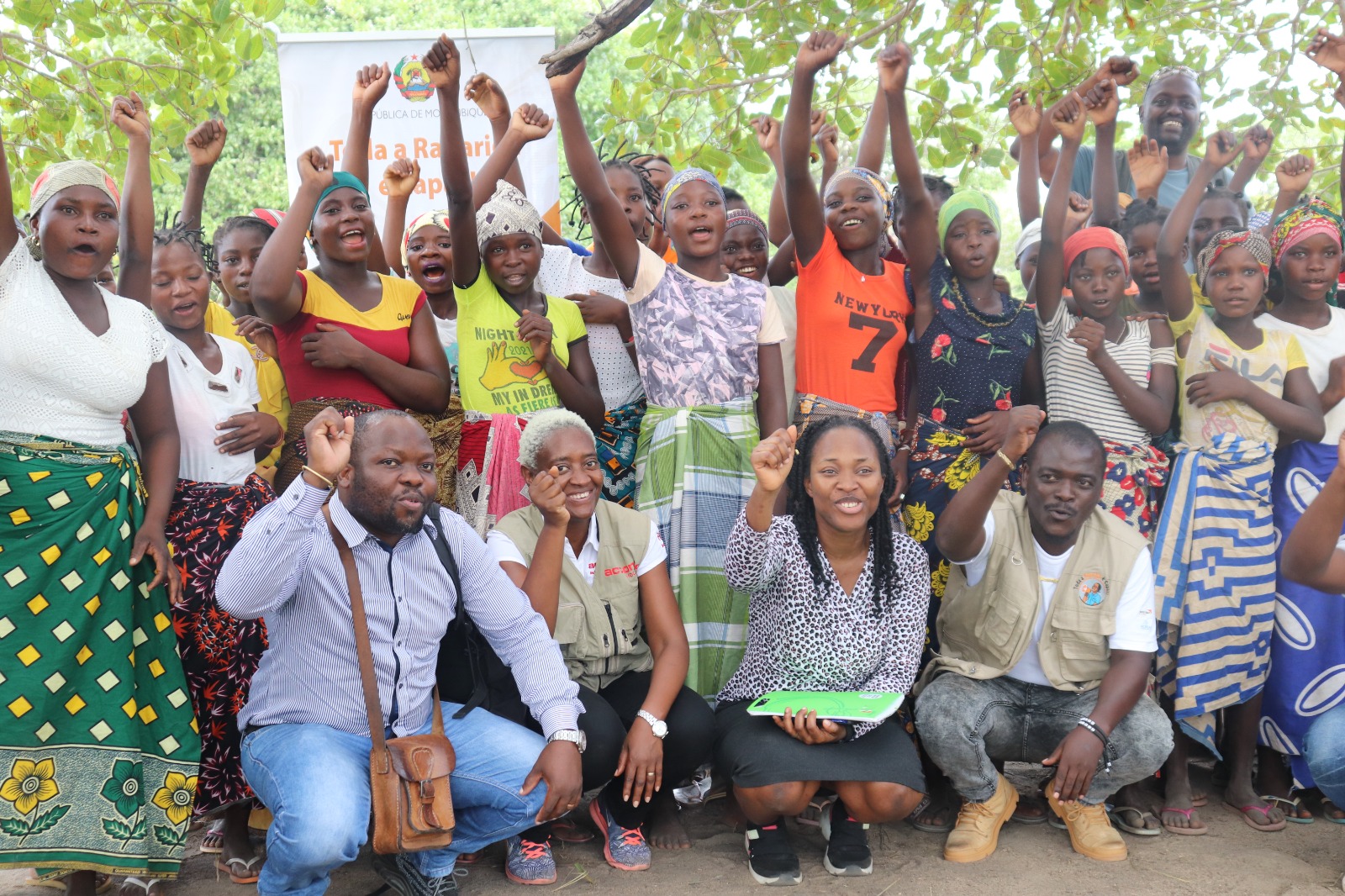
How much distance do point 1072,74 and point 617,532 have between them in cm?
357

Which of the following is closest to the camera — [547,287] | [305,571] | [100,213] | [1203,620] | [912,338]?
[305,571]

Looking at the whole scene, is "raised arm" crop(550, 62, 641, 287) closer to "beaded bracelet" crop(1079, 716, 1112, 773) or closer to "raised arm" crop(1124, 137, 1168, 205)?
"beaded bracelet" crop(1079, 716, 1112, 773)

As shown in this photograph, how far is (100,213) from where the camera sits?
3.34 m

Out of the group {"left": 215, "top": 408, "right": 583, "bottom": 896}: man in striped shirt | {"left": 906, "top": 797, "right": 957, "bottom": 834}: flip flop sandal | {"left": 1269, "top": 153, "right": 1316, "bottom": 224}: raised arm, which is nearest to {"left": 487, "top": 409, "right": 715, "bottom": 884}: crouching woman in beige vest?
{"left": 215, "top": 408, "right": 583, "bottom": 896}: man in striped shirt

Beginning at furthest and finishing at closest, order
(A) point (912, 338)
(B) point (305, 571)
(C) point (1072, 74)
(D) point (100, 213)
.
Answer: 1. (C) point (1072, 74)
2. (A) point (912, 338)
3. (D) point (100, 213)
4. (B) point (305, 571)

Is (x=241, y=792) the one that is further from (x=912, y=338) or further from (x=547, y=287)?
(x=912, y=338)

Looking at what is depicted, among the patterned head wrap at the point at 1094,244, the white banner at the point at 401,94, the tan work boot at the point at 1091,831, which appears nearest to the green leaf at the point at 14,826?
the tan work boot at the point at 1091,831

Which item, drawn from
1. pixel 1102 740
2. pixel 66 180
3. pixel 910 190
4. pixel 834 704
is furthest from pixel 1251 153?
pixel 66 180

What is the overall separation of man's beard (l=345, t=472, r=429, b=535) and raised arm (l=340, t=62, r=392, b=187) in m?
1.71

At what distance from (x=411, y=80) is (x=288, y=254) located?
10.9 feet

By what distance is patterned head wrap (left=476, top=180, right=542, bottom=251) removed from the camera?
4.34 m

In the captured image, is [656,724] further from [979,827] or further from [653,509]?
[979,827]

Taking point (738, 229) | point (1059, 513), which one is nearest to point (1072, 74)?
point (738, 229)

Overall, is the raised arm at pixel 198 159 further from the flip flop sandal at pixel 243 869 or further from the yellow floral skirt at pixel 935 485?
the yellow floral skirt at pixel 935 485
